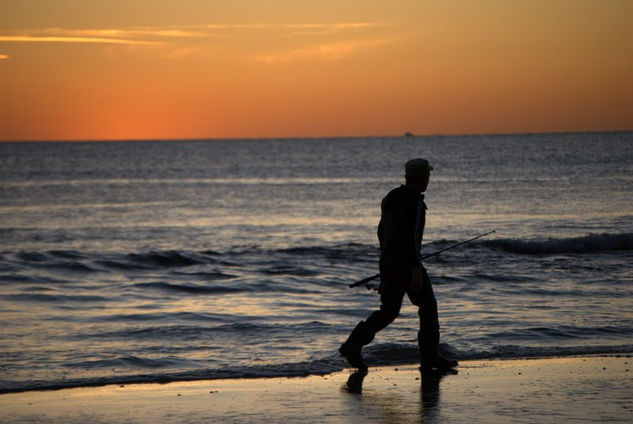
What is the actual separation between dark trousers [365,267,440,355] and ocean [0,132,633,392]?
691mm

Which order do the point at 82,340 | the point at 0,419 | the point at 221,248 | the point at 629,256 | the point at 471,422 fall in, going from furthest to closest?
the point at 221,248, the point at 629,256, the point at 82,340, the point at 0,419, the point at 471,422

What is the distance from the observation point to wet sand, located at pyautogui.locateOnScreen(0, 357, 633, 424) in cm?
554

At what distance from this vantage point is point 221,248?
2161 centimetres

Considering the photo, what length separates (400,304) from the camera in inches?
273

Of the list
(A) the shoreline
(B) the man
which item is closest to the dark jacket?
(B) the man

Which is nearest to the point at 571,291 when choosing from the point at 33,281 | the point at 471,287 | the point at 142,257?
the point at 471,287

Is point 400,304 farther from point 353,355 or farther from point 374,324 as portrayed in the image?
point 353,355

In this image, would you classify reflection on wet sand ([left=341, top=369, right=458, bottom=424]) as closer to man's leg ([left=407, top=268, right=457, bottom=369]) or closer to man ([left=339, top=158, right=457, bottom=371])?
man's leg ([left=407, top=268, right=457, bottom=369])

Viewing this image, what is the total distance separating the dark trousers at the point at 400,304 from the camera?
6.80m

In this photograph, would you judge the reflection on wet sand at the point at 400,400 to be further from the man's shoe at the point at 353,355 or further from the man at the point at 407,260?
the man at the point at 407,260

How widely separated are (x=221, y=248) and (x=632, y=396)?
16.3m

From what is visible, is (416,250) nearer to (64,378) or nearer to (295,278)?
(64,378)

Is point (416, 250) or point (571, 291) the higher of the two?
point (416, 250)

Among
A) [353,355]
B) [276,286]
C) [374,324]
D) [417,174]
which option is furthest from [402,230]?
[276,286]
